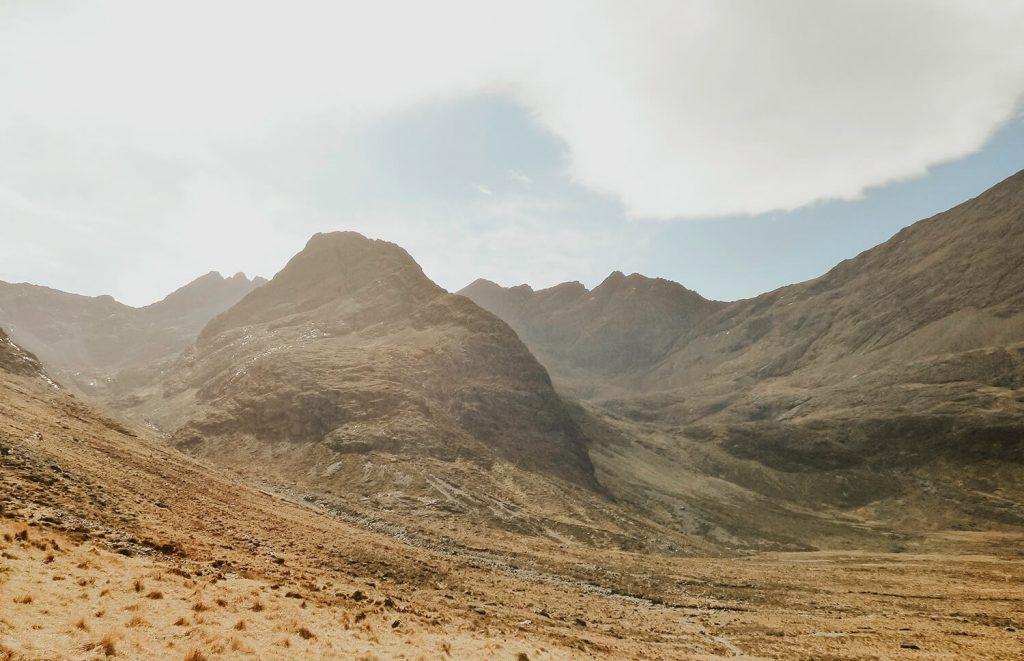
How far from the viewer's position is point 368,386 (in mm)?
84438

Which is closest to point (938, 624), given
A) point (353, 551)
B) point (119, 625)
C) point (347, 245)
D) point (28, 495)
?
point (353, 551)

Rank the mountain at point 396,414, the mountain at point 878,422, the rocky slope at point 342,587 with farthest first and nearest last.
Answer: the mountain at point 878,422
the mountain at point 396,414
the rocky slope at point 342,587

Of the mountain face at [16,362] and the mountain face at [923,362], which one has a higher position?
the mountain face at [923,362]

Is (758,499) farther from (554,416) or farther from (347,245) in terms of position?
(347,245)

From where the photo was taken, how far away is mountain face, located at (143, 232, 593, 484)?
7488cm

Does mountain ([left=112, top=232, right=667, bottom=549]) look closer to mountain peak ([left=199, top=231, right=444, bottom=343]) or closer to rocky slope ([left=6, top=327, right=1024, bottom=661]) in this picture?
mountain peak ([left=199, top=231, right=444, bottom=343])

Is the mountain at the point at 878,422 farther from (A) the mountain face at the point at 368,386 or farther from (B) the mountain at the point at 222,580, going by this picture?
(B) the mountain at the point at 222,580

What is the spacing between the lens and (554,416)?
104 m

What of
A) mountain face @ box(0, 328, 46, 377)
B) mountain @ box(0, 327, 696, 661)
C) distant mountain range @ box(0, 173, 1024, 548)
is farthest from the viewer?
distant mountain range @ box(0, 173, 1024, 548)

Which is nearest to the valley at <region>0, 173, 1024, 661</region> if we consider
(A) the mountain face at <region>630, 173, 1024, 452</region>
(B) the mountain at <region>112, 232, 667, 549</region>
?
(B) the mountain at <region>112, 232, 667, 549</region>

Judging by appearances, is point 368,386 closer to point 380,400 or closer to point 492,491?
point 380,400

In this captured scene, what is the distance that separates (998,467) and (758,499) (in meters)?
49.3

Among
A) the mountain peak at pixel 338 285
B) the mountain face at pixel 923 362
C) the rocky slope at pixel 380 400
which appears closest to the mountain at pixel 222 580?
the rocky slope at pixel 380 400

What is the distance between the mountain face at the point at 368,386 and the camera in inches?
2948
